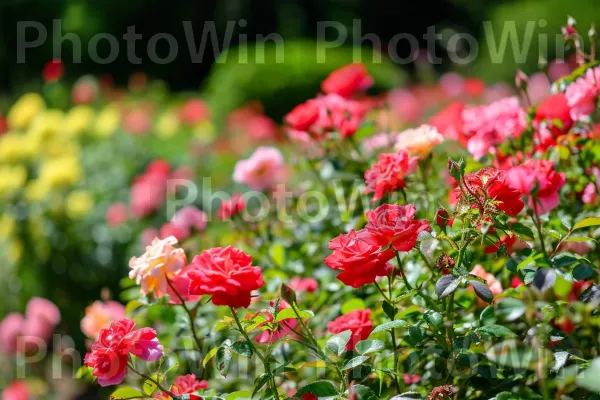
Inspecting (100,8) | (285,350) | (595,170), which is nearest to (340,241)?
(285,350)

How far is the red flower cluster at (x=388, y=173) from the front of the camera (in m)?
1.26

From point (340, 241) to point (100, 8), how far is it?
43.1ft

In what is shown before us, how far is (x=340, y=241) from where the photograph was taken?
106 cm

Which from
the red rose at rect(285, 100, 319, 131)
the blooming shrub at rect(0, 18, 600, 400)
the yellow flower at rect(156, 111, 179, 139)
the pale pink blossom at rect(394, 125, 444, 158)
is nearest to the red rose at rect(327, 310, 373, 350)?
the blooming shrub at rect(0, 18, 600, 400)

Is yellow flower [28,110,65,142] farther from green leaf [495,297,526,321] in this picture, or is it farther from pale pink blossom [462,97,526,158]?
green leaf [495,297,526,321]

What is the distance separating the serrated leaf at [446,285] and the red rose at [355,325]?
0.78 feet

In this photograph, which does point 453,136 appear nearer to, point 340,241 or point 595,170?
point 595,170

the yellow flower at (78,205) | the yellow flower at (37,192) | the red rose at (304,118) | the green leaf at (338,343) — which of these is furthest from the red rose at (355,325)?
the yellow flower at (37,192)

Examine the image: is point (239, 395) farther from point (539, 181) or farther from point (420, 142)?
point (420, 142)

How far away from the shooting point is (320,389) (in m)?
1.02

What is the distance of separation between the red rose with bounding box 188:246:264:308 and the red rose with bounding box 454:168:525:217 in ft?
1.07

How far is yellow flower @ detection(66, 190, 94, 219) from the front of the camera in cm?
377

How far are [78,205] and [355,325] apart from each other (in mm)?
A: 2848

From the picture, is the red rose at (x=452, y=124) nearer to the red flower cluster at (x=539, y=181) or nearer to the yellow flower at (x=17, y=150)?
the red flower cluster at (x=539, y=181)
